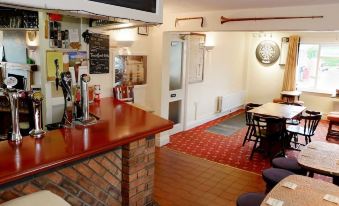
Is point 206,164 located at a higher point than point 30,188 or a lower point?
lower

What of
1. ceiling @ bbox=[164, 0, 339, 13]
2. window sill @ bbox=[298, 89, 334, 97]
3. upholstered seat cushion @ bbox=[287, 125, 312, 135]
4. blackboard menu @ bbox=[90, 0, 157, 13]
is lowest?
upholstered seat cushion @ bbox=[287, 125, 312, 135]

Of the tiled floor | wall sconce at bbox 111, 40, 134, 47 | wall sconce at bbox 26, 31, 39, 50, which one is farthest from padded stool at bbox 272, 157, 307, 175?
wall sconce at bbox 26, 31, 39, 50

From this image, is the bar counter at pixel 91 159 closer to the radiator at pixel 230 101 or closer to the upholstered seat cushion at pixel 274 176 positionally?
the upholstered seat cushion at pixel 274 176

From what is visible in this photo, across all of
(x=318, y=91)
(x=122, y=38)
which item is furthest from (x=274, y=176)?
(x=318, y=91)

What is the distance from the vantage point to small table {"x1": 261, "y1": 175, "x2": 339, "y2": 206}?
192 cm

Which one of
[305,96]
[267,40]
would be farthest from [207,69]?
[305,96]

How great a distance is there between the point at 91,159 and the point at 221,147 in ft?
11.4

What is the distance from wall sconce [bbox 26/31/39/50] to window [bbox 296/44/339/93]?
6.87 meters

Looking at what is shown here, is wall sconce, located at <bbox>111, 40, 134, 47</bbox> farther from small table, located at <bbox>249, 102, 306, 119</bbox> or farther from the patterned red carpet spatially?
small table, located at <bbox>249, 102, 306, 119</bbox>

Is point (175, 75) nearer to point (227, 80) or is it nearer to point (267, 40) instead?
point (227, 80)

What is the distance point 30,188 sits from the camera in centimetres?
185

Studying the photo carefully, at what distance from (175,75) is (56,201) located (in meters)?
4.42

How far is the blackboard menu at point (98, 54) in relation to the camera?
370cm

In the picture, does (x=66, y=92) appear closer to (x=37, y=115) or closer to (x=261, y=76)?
(x=37, y=115)
